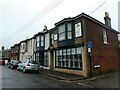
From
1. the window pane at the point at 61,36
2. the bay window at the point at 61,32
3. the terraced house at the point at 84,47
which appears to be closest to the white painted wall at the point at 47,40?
the terraced house at the point at 84,47

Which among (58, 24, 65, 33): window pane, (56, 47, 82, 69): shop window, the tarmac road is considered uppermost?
(58, 24, 65, 33): window pane

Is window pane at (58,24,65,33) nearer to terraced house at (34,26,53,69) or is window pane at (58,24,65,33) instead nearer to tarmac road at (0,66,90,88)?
terraced house at (34,26,53,69)

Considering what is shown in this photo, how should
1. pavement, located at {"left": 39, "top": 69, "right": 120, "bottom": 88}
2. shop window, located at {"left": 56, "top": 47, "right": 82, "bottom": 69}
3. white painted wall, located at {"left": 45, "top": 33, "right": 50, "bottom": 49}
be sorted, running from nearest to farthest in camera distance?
pavement, located at {"left": 39, "top": 69, "right": 120, "bottom": 88}, shop window, located at {"left": 56, "top": 47, "right": 82, "bottom": 69}, white painted wall, located at {"left": 45, "top": 33, "right": 50, "bottom": 49}

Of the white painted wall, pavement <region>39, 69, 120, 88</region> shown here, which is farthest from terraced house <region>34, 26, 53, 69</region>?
pavement <region>39, 69, 120, 88</region>

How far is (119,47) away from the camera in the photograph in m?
23.8

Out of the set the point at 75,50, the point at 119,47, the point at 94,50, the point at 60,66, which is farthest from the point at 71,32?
the point at 119,47

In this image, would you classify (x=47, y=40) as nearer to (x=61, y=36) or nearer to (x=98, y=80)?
(x=61, y=36)

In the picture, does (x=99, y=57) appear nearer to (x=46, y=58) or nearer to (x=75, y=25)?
(x=75, y=25)

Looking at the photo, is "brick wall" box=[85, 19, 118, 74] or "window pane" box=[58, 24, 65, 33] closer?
"brick wall" box=[85, 19, 118, 74]

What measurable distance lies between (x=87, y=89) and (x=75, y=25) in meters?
9.82

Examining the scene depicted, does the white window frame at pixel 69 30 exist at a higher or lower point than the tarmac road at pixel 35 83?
higher

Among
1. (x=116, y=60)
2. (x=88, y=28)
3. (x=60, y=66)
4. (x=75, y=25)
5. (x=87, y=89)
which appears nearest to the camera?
(x=87, y=89)

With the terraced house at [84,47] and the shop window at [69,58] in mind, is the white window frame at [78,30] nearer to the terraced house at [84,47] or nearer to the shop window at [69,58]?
the terraced house at [84,47]

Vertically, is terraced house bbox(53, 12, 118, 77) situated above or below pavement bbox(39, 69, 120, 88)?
above
